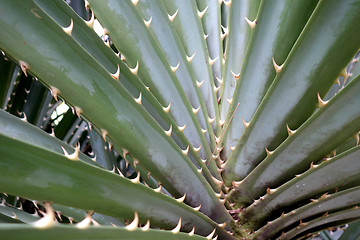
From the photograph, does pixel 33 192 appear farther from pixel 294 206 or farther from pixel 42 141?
pixel 294 206

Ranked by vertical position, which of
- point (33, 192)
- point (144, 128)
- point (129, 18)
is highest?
point (129, 18)

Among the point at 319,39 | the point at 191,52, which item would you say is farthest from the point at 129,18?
the point at 319,39

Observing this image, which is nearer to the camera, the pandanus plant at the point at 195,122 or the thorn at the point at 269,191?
the pandanus plant at the point at 195,122

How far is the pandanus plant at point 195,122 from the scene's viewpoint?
53 cm

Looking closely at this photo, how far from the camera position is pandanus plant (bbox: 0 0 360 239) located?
0.53 meters

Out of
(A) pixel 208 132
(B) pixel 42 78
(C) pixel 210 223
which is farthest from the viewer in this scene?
(A) pixel 208 132

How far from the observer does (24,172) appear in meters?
0.42

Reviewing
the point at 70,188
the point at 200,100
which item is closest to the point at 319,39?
the point at 200,100

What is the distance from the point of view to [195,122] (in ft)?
2.48

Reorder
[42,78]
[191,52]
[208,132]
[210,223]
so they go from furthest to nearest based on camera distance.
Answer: [191,52] → [208,132] → [210,223] → [42,78]

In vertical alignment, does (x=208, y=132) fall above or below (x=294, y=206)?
above

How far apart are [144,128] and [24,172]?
0.82 ft

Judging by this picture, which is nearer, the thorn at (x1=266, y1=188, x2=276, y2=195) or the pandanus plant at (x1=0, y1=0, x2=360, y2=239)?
the pandanus plant at (x1=0, y1=0, x2=360, y2=239)

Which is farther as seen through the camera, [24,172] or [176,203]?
[176,203]
